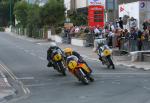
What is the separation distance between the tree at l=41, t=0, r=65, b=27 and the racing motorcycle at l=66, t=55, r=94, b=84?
158 feet

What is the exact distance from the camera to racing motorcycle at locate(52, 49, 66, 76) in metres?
24.8

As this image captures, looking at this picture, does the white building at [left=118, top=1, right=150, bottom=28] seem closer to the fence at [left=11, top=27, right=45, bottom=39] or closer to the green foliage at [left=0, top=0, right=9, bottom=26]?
the fence at [left=11, top=27, right=45, bottom=39]

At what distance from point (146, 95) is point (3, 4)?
127 metres

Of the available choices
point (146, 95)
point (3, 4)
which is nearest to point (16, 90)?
point (146, 95)

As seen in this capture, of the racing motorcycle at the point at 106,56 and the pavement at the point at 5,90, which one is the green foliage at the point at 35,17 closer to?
the racing motorcycle at the point at 106,56

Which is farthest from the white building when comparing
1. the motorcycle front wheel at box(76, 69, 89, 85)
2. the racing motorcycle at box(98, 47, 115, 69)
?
the motorcycle front wheel at box(76, 69, 89, 85)

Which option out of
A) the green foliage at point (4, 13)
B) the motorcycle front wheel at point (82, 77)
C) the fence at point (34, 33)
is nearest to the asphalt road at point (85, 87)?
the motorcycle front wheel at point (82, 77)

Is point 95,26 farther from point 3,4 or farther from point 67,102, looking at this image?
point 3,4

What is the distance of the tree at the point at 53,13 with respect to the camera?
69.8m

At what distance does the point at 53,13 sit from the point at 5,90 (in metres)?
50.7

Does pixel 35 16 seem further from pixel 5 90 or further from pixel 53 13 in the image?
pixel 5 90

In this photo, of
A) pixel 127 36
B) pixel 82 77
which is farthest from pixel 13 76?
pixel 127 36

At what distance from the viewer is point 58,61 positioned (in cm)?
2520

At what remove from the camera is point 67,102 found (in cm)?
1572
